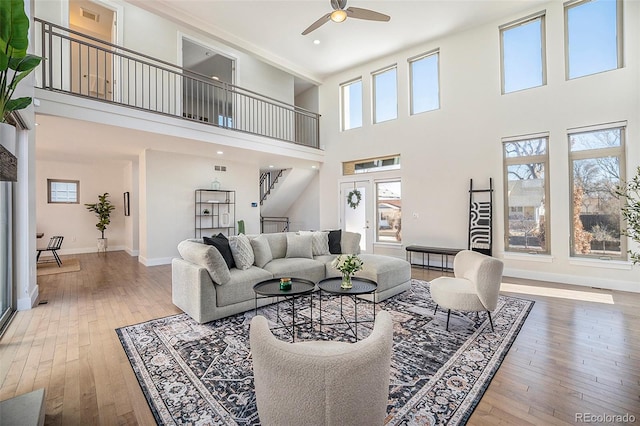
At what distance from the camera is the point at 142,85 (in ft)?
19.3

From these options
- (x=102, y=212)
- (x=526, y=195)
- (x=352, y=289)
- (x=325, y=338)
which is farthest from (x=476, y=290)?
(x=102, y=212)

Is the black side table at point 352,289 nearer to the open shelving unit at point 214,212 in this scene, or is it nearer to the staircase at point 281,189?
the open shelving unit at point 214,212

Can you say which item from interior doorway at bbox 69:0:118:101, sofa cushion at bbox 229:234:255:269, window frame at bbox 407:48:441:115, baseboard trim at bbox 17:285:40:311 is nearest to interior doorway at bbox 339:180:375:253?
window frame at bbox 407:48:441:115

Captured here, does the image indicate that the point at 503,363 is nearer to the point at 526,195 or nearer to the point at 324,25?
the point at 526,195

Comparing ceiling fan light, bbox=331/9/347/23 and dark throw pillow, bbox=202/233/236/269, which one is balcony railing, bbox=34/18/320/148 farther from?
ceiling fan light, bbox=331/9/347/23

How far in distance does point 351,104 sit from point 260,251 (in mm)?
5875

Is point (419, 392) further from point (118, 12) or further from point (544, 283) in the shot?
point (118, 12)

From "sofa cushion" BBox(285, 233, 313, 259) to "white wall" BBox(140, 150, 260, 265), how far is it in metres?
3.95

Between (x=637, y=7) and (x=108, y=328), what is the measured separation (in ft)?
28.0

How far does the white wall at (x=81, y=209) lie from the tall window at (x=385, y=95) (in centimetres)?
820

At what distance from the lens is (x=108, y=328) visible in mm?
3197

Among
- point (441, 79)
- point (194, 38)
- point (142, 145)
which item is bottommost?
point (142, 145)

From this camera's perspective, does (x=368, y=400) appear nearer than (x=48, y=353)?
Yes

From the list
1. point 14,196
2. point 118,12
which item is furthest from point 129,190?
point 14,196
